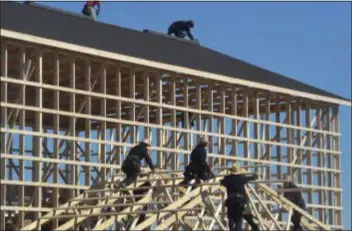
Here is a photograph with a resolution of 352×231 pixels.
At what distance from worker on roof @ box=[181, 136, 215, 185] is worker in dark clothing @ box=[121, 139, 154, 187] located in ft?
3.92

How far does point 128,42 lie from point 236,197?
26.4 ft

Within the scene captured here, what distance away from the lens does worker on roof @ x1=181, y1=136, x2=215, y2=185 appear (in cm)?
2272

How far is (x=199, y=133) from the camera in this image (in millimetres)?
27859

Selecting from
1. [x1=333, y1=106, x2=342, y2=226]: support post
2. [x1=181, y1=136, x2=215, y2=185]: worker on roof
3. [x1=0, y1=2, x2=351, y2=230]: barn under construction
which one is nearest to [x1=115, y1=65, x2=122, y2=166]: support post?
[x1=0, y1=2, x2=351, y2=230]: barn under construction

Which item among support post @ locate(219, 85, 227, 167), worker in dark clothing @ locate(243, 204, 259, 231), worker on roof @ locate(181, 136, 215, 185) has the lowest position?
worker in dark clothing @ locate(243, 204, 259, 231)

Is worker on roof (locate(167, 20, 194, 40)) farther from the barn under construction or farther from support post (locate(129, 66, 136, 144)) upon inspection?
support post (locate(129, 66, 136, 144))

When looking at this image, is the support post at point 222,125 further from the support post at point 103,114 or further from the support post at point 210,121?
the support post at point 103,114

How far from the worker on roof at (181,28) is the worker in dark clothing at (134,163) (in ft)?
32.4

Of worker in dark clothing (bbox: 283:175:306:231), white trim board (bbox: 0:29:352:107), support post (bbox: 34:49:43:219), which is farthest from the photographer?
worker in dark clothing (bbox: 283:175:306:231)

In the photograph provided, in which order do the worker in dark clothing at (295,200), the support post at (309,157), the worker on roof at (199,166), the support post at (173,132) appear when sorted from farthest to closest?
the support post at (309,157) < the support post at (173,132) < the worker in dark clothing at (295,200) < the worker on roof at (199,166)

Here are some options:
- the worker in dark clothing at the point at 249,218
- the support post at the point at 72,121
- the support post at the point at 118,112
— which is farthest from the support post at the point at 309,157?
the worker in dark clothing at the point at 249,218

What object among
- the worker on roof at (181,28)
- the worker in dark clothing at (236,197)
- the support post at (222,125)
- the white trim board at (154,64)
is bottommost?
the worker in dark clothing at (236,197)

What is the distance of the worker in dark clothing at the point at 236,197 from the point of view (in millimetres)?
21438

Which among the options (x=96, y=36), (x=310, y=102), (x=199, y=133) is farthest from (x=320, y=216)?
(x=96, y=36)
